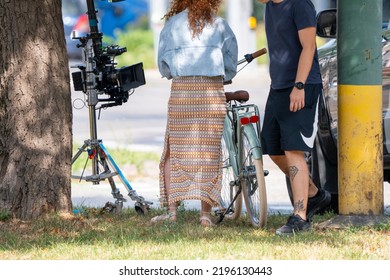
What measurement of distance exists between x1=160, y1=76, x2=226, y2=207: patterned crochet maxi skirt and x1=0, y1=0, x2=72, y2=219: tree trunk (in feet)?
2.92

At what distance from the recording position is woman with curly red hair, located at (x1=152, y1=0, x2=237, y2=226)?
316 inches

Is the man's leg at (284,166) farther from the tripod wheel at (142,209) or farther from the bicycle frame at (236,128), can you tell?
the tripod wheel at (142,209)

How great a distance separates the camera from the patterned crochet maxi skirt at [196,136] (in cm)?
810

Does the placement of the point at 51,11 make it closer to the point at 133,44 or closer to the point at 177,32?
the point at 177,32

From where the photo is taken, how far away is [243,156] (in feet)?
27.5

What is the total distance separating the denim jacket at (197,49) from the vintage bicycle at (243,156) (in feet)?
1.10

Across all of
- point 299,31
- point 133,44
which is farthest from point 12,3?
point 133,44

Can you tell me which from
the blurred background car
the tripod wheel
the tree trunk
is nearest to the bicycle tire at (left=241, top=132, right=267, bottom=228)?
the tripod wheel

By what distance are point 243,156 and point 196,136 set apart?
421mm

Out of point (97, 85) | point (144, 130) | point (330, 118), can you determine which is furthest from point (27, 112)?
point (144, 130)

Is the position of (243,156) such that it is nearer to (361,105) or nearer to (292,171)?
(292,171)

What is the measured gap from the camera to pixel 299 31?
301 inches

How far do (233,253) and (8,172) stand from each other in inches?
86.3

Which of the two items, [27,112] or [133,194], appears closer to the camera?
[27,112]
